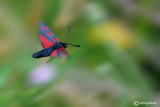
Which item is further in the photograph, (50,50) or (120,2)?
(120,2)

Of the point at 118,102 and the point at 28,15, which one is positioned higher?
the point at 28,15

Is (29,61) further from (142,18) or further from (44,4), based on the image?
(142,18)

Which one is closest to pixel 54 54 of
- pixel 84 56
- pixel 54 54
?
pixel 54 54

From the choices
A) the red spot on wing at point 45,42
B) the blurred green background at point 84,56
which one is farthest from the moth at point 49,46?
the blurred green background at point 84,56

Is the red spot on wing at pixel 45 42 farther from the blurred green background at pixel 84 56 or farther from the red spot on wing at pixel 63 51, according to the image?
the blurred green background at pixel 84 56

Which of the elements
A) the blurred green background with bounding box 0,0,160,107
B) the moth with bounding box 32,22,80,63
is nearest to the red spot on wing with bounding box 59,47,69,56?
the moth with bounding box 32,22,80,63

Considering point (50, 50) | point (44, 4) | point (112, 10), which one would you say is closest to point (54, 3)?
point (44, 4)

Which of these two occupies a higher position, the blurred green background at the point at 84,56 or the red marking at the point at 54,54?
the blurred green background at the point at 84,56

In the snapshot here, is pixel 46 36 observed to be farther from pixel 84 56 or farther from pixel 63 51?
pixel 84 56
